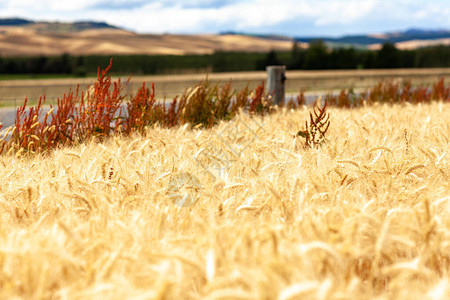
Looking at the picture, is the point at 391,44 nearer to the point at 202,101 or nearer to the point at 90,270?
the point at 202,101

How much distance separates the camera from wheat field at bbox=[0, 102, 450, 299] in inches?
63.3

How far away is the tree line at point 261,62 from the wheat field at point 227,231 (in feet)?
116

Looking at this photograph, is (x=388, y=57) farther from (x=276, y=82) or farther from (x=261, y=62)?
(x=276, y=82)

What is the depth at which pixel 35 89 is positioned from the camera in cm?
1816

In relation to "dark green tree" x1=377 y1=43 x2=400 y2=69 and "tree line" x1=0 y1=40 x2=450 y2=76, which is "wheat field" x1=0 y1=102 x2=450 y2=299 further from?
"dark green tree" x1=377 y1=43 x2=400 y2=69

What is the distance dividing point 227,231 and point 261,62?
41.5m

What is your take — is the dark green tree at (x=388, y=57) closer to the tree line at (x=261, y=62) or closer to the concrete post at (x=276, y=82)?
the tree line at (x=261, y=62)

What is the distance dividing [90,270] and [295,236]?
843 millimetres

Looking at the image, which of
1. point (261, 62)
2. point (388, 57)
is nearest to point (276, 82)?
point (388, 57)

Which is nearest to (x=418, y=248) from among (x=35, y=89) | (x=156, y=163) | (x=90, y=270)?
(x=90, y=270)

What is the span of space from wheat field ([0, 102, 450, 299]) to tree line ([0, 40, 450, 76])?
116ft

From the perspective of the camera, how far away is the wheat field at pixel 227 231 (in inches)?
63.3

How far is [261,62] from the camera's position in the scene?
140 feet

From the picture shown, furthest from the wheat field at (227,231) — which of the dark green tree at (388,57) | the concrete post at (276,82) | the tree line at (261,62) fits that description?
the dark green tree at (388,57)
